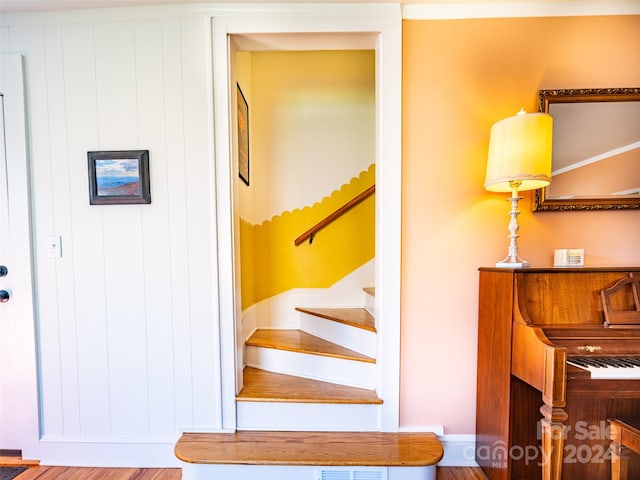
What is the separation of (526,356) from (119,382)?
1.98 m

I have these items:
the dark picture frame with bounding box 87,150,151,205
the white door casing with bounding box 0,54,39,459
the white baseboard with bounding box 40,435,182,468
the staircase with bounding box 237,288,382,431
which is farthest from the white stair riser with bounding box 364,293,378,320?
the white door casing with bounding box 0,54,39,459

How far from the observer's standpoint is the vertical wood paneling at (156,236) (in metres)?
1.43

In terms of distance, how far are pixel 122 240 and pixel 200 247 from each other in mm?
422

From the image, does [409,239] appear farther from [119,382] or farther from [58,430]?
[58,430]

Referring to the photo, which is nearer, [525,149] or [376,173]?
[525,149]

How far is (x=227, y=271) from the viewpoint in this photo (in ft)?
4.80

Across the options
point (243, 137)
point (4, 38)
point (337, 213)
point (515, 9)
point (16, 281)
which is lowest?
point (16, 281)

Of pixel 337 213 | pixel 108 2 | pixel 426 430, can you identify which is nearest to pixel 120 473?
pixel 426 430

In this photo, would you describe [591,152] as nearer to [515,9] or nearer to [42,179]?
[515,9]

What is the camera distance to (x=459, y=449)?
4.85 feet

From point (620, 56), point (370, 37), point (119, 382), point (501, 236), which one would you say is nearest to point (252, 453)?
point (119, 382)

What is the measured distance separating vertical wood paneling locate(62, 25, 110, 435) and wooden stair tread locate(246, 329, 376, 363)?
0.82 m

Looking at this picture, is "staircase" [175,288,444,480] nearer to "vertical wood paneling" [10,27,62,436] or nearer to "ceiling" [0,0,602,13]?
"vertical wood paneling" [10,27,62,436]

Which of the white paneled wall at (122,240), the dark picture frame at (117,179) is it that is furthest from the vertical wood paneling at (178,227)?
the dark picture frame at (117,179)
